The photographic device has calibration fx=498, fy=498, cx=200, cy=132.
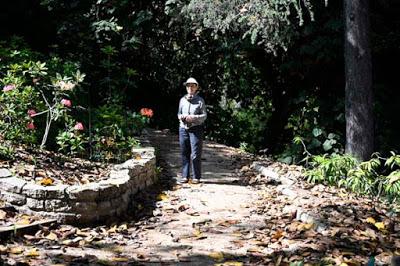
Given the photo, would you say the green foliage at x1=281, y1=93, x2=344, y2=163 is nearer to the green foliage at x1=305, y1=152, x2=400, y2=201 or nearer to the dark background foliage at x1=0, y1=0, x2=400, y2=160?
the dark background foliage at x1=0, y1=0, x2=400, y2=160

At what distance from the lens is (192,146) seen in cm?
873

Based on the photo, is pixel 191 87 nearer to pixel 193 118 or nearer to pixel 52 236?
pixel 193 118

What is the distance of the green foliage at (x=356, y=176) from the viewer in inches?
299

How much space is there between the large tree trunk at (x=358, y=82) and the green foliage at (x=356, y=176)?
0.81 metres

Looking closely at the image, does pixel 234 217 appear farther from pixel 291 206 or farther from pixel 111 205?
pixel 111 205

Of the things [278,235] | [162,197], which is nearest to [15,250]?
[278,235]

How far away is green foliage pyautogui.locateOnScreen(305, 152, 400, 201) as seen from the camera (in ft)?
24.9

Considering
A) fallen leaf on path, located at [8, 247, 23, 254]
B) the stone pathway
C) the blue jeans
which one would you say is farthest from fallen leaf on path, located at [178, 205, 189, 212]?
fallen leaf on path, located at [8, 247, 23, 254]

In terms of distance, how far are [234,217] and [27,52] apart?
5712mm

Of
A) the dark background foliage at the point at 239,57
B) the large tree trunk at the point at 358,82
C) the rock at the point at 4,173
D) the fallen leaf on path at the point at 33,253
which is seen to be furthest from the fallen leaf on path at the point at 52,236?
the large tree trunk at the point at 358,82

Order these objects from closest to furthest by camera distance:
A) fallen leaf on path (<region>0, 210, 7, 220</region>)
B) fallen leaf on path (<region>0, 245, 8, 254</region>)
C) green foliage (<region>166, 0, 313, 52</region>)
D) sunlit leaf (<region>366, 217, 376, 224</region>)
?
1. fallen leaf on path (<region>0, 245, 8, 254</region>)
2. fallen leaf on path (<region>0, 210, 7, 220</region>)
3. sunlit leaf (<region>366, 217, 376, 224</region>)
4. green foliage (<region>166, 0, 313, 52</region>)

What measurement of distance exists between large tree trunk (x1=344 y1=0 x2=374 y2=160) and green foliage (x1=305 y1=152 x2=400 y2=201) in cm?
81

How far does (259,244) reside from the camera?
5.52 meters

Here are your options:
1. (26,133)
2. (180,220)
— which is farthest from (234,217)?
(26,133)
